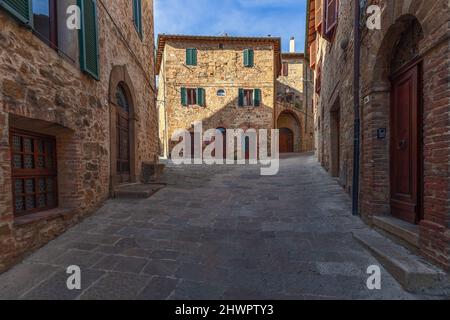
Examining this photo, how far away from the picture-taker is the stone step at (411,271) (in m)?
2.16

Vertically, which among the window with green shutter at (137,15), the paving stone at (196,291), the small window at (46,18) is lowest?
the paving stone at (196,291)

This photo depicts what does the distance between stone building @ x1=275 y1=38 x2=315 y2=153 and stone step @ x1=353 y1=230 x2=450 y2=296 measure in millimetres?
18511

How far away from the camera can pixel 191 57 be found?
16906mm

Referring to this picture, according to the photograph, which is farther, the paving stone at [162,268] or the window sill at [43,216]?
the window sill at [43,216]

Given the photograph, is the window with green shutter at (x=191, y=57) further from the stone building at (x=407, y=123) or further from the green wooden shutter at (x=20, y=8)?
the green wooden shutter at (x=20, y=8)

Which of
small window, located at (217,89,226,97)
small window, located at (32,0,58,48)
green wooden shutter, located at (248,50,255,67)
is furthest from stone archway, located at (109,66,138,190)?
green wooden shutter, located at (248,50,255,67)

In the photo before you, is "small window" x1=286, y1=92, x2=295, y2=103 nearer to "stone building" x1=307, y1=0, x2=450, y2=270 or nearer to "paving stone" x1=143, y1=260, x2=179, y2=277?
"stone building" x1=307, y1=0, x2=450, y2=270

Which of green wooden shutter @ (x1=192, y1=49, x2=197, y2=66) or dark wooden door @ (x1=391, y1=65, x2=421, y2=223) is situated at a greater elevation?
green wooden shutter @ (x1=192, y1=49, x2=197, y2=66)

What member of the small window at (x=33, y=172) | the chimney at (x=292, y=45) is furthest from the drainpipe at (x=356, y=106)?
the chimney at (x=292, y=45)

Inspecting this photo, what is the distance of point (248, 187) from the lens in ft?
23.1

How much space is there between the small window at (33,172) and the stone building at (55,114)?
0.5 inches

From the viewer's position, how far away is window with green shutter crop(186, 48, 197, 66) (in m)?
16.9

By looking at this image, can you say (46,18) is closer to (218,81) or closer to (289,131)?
(218,81)
